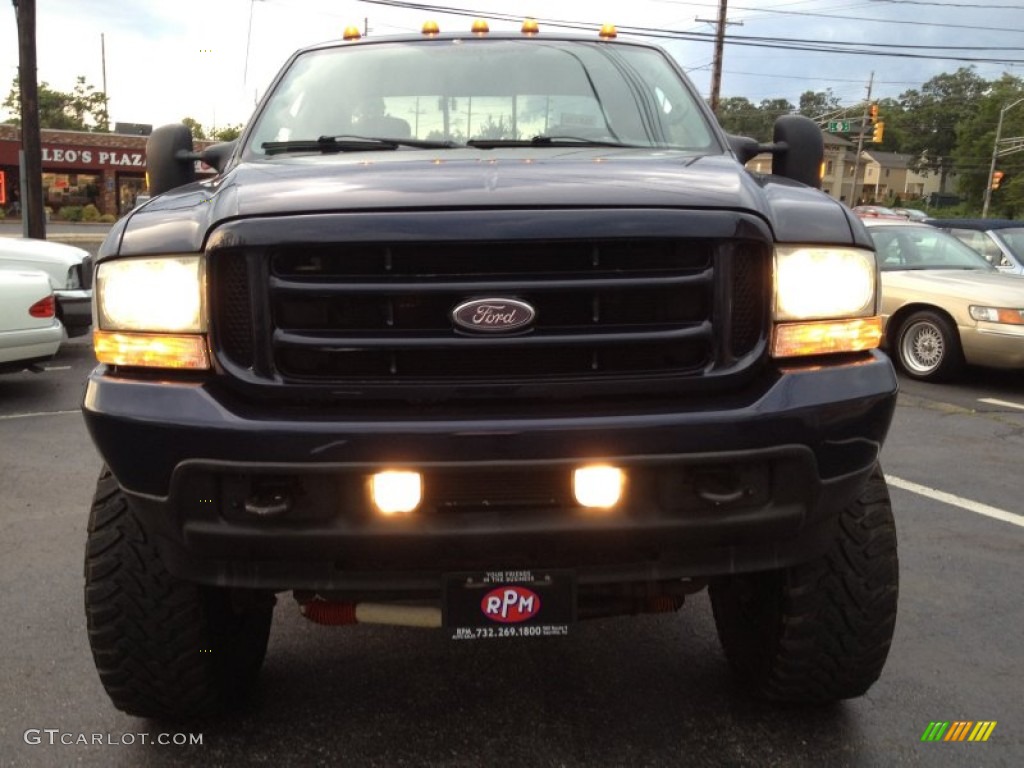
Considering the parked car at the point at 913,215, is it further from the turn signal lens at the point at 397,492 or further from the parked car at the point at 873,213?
the turn signal lens at the point at 397,492

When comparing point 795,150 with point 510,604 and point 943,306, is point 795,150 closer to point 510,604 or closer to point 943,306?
point 510,604

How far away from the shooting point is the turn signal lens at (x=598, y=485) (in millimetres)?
2027

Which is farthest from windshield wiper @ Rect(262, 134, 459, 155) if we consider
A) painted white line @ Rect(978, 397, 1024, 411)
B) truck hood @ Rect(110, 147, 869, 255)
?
painted white line @ Rect(978, 397, 1024, 411)

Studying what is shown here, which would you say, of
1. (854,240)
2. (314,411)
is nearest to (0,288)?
(314,411)

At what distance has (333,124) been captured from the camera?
3.29 metres

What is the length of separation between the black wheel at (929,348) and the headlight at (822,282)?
7385 millimetres

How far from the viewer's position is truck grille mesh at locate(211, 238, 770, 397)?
2.08 meters

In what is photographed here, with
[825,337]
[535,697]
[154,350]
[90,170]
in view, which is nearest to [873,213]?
[535,697]

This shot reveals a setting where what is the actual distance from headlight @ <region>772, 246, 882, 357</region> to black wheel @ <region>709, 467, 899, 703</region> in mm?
444

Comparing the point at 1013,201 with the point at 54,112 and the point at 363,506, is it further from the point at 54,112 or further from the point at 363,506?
the point at 363,506

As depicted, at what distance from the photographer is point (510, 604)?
2.22 m

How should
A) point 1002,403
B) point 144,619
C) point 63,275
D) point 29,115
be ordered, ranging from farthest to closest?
point 29,115 < point 63,275 < point 1002,403 < point 144,619

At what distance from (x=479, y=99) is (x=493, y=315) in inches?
61.5

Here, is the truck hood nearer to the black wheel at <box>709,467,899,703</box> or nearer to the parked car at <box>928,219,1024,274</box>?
the black wheel at <box>709,467,899,703</box>
